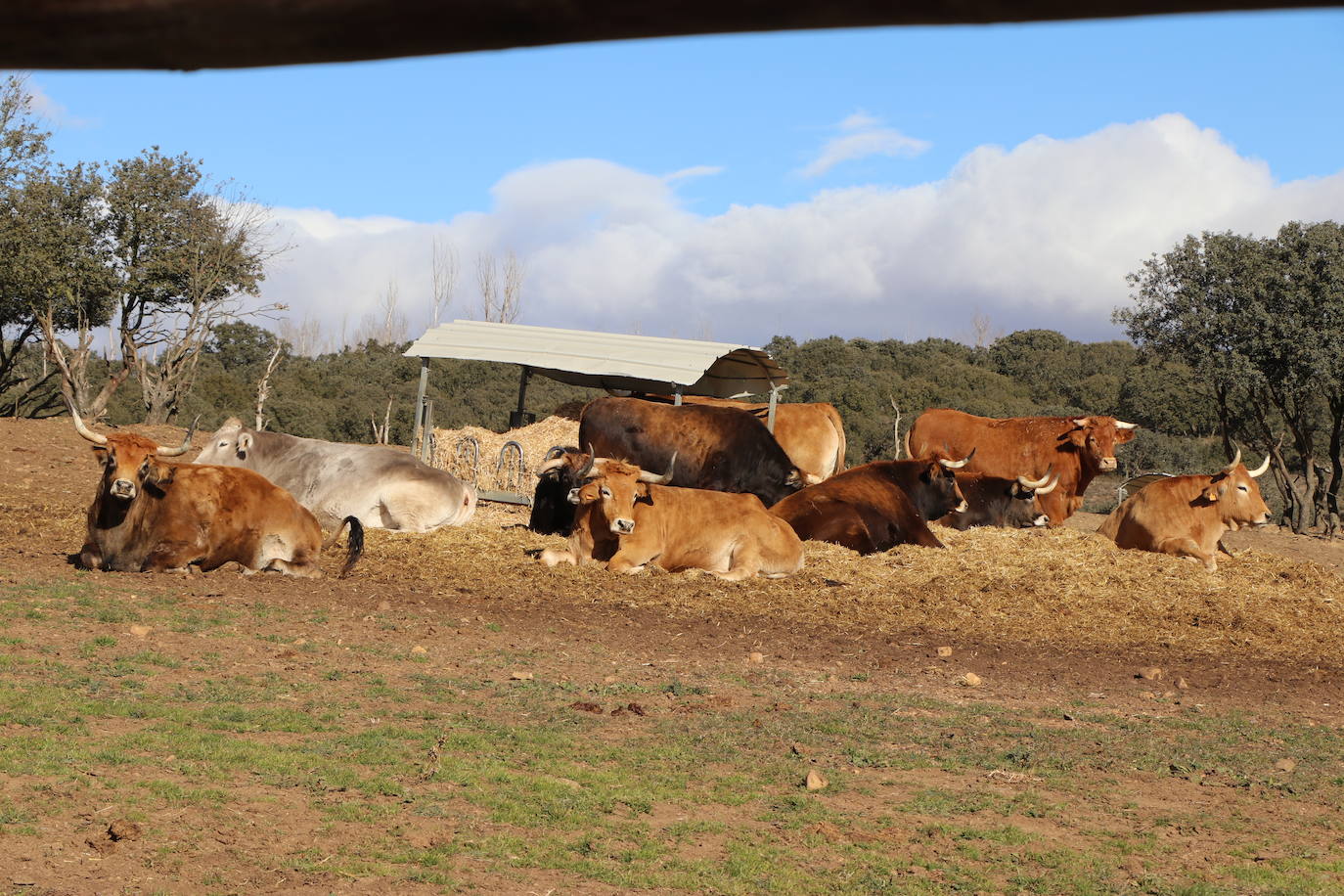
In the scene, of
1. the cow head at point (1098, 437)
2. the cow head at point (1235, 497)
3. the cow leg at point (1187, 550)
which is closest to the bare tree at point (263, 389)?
the cow head at point (1098, 437)

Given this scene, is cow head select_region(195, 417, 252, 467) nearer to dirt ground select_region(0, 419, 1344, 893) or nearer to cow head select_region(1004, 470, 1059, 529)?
dirt ground select_region(0, 419, 1344, 893)

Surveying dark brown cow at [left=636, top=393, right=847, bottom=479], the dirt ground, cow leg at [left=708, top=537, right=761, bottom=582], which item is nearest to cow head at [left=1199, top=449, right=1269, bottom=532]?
the dirt ground

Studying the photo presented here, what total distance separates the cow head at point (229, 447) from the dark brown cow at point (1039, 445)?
908 centimetres

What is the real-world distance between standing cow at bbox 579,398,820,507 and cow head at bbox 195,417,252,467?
375 cm

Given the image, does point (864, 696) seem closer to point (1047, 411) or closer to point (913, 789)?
point (913, 789)

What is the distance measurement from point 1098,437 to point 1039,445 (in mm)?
873

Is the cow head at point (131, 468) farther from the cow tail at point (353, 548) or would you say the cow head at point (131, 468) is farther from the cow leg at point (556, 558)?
the cow leg at point (556, 558)

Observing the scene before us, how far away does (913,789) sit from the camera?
586 centimetres

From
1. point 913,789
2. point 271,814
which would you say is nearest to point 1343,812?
point 913,789

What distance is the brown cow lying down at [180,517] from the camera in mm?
9930

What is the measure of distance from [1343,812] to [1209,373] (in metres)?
21.2

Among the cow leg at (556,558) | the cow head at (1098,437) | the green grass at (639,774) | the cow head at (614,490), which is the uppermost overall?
the cow head at (1098,437)

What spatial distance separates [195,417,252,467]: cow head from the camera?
45.1 ft

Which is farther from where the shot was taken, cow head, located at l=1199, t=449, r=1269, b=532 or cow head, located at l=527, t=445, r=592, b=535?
cow head, located at l=1199, t=449, r=1269, b=532
